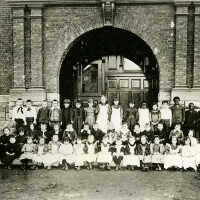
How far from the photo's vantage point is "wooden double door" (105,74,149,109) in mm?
14828

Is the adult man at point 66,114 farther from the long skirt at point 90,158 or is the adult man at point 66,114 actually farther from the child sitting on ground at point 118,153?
the child sitting on ground at point 118,153

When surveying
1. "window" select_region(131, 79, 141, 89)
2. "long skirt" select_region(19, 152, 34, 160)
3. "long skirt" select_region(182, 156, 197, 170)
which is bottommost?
"long skirt" select_region(182, 156, 197, 170)

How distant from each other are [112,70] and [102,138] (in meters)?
3.84

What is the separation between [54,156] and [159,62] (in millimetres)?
4551

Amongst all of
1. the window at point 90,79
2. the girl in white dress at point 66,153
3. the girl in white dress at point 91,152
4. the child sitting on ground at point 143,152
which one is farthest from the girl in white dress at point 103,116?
the window at point 90,79

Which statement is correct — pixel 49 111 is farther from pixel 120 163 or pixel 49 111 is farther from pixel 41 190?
pixel 41 190

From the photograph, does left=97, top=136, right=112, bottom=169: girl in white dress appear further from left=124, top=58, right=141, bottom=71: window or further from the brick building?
left=124, top=58, right=141, bottom=71: window

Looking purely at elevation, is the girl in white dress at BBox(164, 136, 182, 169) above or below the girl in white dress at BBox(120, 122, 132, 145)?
below

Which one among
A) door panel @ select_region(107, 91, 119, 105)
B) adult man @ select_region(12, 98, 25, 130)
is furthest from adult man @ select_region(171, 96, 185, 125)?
adult man @ select_region(12, 98, 25, 130)

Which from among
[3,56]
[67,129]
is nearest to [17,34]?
[3,56]

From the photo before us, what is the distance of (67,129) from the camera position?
37.9 ft

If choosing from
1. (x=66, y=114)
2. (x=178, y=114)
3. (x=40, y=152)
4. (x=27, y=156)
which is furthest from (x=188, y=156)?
(x=27, y=156)

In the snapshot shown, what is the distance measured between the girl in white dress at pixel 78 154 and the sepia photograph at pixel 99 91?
0.08 ft

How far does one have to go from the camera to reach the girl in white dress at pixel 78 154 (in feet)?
35.1
